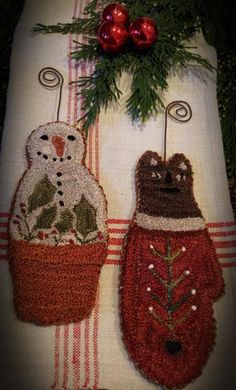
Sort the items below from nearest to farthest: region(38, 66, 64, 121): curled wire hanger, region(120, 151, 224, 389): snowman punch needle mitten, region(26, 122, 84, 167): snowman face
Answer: region(120, 151, 224, 389): snowman punch needle mitten, region(26, 122, 84, 167): snowman face, region(38, 66, 64, 121): curled wire hanger

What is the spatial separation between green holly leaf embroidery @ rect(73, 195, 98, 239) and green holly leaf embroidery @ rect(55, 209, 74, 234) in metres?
0.02

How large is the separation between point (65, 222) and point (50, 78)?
1.40 ft

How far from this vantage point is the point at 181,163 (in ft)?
3.20

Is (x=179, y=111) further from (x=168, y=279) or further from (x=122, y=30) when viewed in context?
(x=168, y=279)

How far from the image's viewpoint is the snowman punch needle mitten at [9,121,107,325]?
828 mm

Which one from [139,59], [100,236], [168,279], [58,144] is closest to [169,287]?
[168,279]

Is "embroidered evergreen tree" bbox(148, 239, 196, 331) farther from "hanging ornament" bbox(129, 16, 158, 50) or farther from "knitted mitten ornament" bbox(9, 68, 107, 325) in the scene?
"hanging ornament" bbox(129, 16, 158, 50)

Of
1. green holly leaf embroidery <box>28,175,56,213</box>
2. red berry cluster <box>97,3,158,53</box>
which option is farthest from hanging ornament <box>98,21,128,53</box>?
green holly leaf embroidery <box>28,175,56,213</box>

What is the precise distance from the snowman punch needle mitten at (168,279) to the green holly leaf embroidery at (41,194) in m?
0.20

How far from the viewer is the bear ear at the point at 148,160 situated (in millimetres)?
966

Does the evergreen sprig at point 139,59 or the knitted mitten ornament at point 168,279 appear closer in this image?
the knitted mitten ornament at point 168,279

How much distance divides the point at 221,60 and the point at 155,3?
0.25m

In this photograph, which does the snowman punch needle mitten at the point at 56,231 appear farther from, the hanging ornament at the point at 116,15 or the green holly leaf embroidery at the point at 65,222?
the hanging ornament at the point at 116,15

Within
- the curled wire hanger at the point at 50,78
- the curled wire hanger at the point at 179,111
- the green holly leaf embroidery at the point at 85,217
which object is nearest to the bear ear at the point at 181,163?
the curled wire hanger at the point at 179,111
